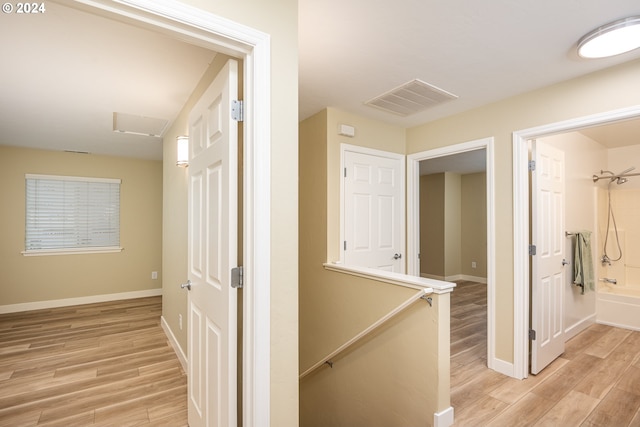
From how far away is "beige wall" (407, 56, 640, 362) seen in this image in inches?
83.1

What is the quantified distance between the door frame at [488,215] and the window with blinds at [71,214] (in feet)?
16.0

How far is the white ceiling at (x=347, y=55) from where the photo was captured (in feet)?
5.24

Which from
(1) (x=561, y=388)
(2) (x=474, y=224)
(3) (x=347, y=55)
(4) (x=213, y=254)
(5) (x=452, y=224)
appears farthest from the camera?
(5) (x=452, y=224)

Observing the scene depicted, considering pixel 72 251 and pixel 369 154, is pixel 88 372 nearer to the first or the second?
pixel 72 251

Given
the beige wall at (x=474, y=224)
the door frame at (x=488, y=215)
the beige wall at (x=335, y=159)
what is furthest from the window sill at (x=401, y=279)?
the beige wall at (x=474, y=224)

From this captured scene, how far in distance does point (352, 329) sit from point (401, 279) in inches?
30.5

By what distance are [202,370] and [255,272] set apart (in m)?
0.98

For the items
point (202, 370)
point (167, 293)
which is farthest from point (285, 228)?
point (167, 293)

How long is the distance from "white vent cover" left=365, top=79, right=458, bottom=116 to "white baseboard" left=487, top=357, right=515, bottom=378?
2424mm

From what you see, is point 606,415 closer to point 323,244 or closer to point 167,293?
point 323,244

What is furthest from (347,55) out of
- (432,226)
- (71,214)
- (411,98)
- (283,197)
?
(432,226)

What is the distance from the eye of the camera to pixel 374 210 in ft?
10.8

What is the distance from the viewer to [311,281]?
3.18 meters

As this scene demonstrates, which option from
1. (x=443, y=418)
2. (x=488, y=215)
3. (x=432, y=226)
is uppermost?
(x=488, y=215)
